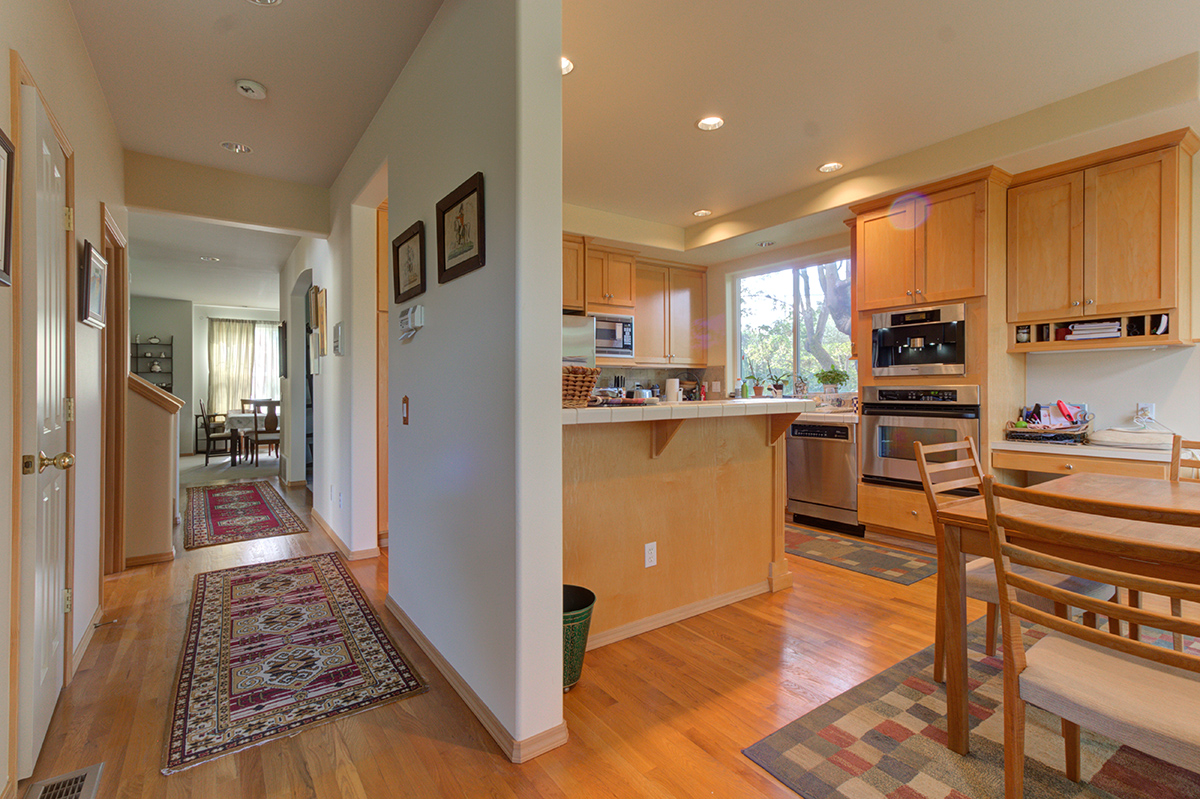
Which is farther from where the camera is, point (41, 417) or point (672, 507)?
point (672, 507)

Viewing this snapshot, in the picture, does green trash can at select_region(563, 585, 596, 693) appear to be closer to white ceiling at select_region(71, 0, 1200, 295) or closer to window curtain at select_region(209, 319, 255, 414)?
white ceiling at select_region(71, 0, 1200, 295)

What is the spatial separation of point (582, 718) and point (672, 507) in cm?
101

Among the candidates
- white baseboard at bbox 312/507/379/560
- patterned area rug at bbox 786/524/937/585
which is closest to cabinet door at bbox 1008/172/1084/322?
patterned area rug at bbox 786/524/937/585

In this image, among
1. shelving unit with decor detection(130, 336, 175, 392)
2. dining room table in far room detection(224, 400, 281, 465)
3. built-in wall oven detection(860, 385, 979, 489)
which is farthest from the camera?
shelving unit with decor detection(130, 336, 175, 392)

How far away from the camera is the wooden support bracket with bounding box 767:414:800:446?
2.97m

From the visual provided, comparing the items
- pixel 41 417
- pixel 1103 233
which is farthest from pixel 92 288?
pixel 1103 233

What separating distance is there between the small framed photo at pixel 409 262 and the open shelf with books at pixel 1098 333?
360 centimetres

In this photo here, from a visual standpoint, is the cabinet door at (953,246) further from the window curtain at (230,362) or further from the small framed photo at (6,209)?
the window curtain at (230,362)

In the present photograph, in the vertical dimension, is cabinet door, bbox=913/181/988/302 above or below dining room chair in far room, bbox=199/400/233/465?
above

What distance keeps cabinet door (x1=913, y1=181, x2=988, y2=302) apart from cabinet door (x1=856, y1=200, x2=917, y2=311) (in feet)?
0.25

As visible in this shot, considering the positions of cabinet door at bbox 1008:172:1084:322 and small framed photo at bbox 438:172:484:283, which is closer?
small framed photo at bbox 438:172:484:283

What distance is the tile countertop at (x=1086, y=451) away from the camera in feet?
9.71

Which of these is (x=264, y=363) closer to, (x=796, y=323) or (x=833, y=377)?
(x=796, y=323)

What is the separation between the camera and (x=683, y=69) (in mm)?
2703
